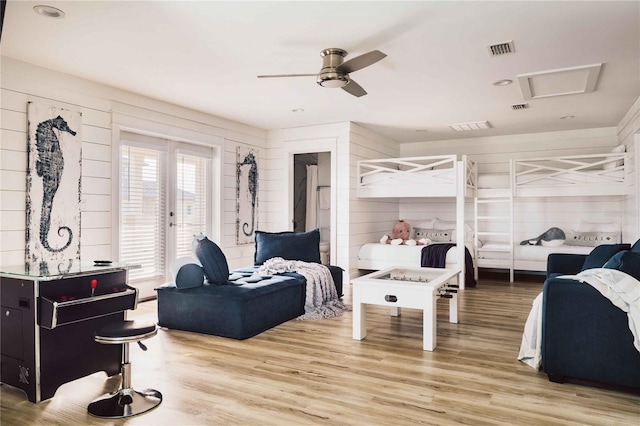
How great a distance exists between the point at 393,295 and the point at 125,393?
206 cm

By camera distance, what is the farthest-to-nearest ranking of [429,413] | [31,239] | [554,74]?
[554,74]
[31,239]
[429,413]

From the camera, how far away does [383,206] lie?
7.88 m

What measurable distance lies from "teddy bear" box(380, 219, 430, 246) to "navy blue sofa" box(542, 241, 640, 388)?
4.12 m

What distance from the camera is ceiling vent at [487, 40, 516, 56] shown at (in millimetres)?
3550

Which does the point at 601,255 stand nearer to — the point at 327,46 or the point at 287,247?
the point at 327,46

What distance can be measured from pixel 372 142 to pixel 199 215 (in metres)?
3.16

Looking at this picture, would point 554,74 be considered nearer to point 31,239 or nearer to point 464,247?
point 464,247

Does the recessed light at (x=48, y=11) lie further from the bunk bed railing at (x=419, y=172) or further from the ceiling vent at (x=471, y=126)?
the ceiling vent at (x=471, y=126)

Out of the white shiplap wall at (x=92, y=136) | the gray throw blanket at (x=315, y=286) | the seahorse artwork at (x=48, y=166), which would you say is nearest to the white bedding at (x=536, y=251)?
the gray throw blanket at (x=315, y=286)

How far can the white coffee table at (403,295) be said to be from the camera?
3389mm

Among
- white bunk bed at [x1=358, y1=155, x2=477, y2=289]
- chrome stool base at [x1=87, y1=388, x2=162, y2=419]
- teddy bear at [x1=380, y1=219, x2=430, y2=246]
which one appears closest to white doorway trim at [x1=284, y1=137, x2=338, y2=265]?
white bunk bed at [x1=358, y1=155, x2=477, y2=289]

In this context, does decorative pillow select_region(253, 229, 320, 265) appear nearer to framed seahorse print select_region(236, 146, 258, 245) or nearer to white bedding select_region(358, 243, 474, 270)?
framed seahorse print select_region(236, 146, 258, 245)

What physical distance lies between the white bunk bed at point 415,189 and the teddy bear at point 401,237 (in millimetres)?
242

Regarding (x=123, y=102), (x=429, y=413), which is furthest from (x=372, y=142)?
(x=429, y=413)
